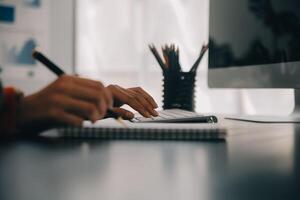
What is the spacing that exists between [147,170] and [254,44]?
73cm

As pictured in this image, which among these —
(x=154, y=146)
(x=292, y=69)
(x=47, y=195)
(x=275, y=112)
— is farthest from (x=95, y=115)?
(x=275, y=112)

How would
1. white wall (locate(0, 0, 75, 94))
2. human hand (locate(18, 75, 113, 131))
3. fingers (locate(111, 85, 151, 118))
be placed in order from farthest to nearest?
white wall (locate(0, 0, 75, 94))
fingers (locate(111, 85, 151, 118))
human hand (locate(18, 75, 113, 131))

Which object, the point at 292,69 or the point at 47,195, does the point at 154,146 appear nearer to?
the point at 47,195

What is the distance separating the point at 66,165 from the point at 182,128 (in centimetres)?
26

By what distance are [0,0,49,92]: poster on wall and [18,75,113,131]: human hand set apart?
5.24ft

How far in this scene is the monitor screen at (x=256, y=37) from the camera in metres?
0.85

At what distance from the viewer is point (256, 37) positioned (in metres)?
0.99

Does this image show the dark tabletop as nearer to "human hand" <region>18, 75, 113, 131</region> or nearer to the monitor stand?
"human hand" <region>18, 75, 113, 131</region>

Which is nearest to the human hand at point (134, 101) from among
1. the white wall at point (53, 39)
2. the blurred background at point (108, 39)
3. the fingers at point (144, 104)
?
the fingers at point (144, 104)

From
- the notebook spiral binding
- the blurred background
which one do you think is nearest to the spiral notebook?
the notebook spiral binding

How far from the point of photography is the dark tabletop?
25 centimetres

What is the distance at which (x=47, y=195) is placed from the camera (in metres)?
0.24

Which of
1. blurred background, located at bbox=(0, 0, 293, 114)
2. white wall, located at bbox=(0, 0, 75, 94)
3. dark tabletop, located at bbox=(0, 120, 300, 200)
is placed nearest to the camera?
dark tabletop, located at bbox=(0, 120, 300, 200)

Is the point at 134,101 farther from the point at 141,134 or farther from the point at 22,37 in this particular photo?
the point at 22,37
